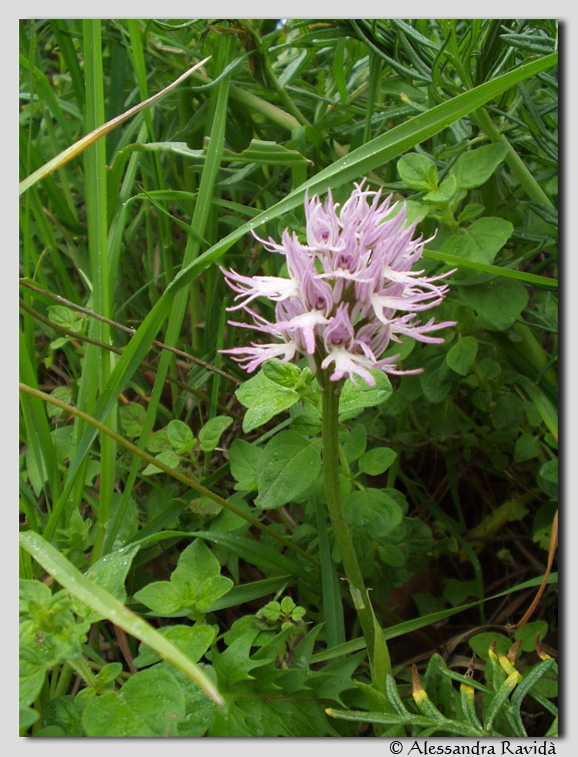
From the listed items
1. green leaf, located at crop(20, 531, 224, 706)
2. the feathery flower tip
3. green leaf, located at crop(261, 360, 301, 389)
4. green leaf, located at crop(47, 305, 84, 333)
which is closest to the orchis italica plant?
the feathery flower tip

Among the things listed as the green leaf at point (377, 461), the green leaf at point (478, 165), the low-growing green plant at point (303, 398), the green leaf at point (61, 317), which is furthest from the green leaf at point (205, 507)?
the green leaf at point (478, 165)

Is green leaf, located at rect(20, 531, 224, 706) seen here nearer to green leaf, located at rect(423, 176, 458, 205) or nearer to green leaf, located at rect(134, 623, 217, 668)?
green leaf, located at rect(134, 623, 217, 668)

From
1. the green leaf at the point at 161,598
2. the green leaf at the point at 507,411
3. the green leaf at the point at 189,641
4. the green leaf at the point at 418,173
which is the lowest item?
the green leaf at the point at 189,641

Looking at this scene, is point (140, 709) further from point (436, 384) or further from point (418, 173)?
point (418, 173)

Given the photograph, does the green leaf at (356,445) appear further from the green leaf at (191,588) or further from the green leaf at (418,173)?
the green leaf at (418,173)

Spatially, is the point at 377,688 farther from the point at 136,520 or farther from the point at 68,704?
the point at 136,520

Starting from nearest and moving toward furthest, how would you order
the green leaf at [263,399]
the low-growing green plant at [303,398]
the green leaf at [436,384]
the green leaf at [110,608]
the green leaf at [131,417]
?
→ the green leaf at [110,608], the low-growing green plant at [303,398], the green leaf at [263,399], the green leaf at [436,384], the green leaf at [131,417]

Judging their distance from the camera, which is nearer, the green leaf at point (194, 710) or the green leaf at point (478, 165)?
the green leaf at point (194, 710)

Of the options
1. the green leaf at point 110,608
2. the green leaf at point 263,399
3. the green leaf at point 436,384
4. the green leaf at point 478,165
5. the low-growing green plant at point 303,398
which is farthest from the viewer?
the green leaf at point 436,384
